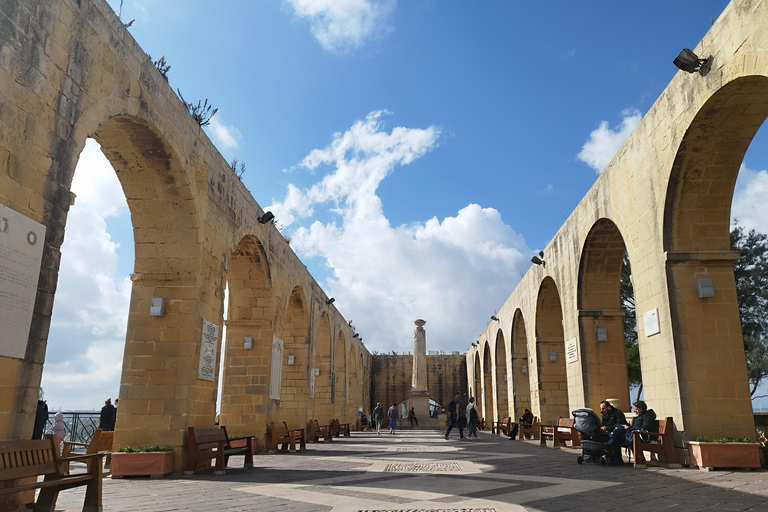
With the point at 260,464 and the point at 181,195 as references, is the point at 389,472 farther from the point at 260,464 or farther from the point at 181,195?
the point at 181,195

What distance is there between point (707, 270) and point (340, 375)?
18171 mm

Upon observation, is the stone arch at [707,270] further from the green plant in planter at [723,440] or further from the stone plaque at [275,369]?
the stone plaque at [275,369]

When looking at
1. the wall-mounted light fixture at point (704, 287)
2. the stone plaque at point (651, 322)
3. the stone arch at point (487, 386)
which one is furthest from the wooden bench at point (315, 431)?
the stone arch at point (487, 386)

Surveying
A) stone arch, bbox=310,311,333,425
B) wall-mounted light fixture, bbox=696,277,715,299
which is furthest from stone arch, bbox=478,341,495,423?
wall-mounted light fixture, bbox=696,277,715,299

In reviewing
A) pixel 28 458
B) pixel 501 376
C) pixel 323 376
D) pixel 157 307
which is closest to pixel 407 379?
pixel 501 376

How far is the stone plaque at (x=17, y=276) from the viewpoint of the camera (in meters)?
4.63

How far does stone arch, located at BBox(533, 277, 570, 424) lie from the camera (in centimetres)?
1628

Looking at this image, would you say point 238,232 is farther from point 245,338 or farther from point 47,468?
point 47,468

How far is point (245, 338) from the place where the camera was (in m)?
12.5

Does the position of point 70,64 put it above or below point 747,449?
above

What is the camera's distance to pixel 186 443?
8086 millimetres

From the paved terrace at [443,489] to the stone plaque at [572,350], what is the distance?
432 centimetres

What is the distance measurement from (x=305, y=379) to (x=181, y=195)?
894 centimetres

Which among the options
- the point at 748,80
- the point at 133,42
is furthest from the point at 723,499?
the point at 133,42
